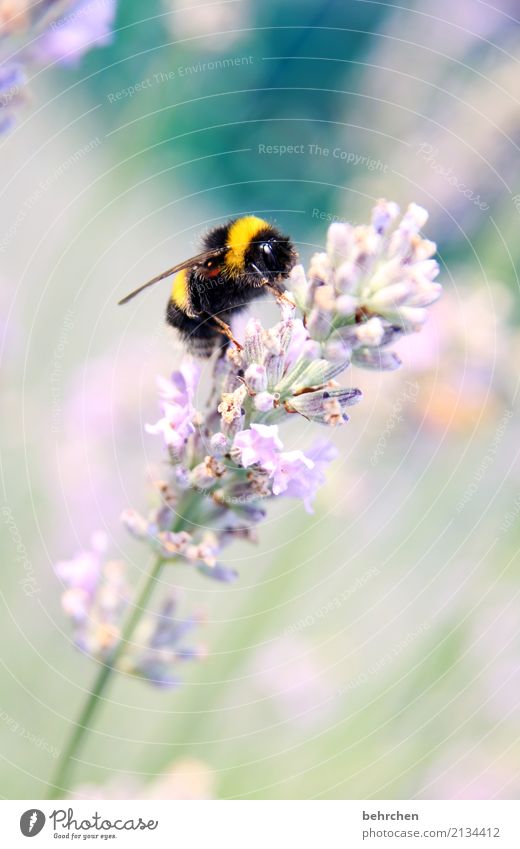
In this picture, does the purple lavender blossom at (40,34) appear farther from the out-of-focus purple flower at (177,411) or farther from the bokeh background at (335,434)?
the bokeh background at (335,434)

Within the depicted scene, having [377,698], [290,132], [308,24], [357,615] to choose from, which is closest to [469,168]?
[290,132]

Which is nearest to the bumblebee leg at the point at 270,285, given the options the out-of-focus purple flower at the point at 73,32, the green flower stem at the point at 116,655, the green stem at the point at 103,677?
the green flower stem at the point at 116,655

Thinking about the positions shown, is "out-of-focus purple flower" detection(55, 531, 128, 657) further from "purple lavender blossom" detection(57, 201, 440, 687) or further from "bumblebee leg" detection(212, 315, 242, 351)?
"bumblebee leg" detection(212, 315, 242, 351)

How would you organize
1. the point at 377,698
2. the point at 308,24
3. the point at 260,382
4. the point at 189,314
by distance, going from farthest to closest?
the point at 308,24 < the point at 377,698 < the point at 189,314 < the point at 260,382

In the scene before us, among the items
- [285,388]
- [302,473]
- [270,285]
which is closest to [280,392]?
[285,388]
